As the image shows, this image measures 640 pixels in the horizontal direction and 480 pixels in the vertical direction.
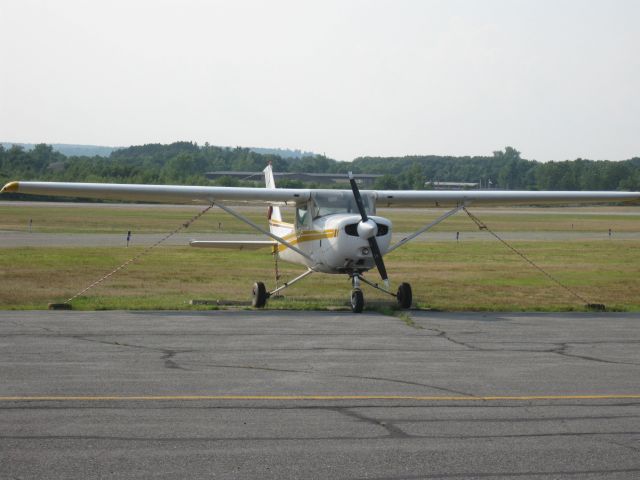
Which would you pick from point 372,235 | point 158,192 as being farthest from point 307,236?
point 158,192

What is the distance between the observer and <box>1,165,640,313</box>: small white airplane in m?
18.6

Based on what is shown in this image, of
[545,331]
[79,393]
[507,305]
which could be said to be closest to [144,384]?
[79,393]

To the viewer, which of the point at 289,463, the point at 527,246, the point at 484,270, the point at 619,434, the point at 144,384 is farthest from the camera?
the point at 527,246

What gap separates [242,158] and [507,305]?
130 meters

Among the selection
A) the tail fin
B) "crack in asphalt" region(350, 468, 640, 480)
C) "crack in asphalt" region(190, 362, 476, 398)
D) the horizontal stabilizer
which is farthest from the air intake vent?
"crack in asphalt" region(350, 468, 640, 480)

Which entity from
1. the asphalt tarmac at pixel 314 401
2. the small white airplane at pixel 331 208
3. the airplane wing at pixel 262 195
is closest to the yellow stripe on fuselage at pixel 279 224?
the small white airplane at pixel 331 208

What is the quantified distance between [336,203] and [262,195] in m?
1.54

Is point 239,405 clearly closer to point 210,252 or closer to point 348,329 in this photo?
point 348,329

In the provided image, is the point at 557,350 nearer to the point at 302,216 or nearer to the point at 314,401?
the point at 314,401

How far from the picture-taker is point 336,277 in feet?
91.4

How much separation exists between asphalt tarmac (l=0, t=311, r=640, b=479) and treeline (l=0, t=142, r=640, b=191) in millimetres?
83131

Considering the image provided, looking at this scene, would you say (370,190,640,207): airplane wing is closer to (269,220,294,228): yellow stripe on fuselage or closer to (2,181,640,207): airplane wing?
(2,181,640,207): airplane wing

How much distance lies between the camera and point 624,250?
40562 millimetres

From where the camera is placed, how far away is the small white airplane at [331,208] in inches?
733
